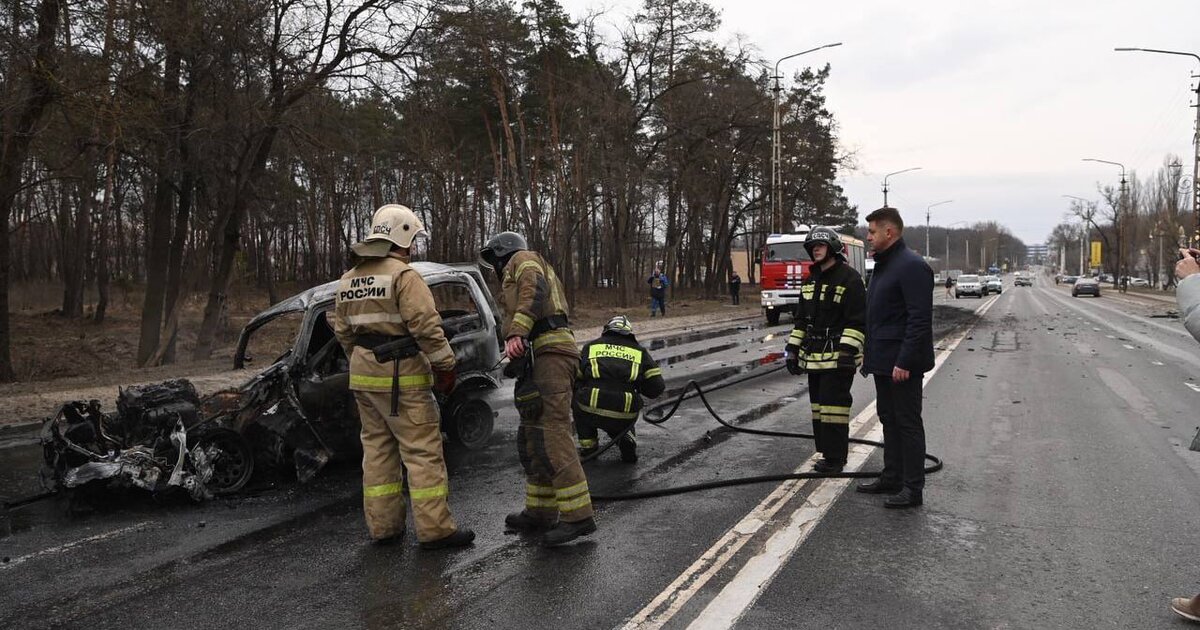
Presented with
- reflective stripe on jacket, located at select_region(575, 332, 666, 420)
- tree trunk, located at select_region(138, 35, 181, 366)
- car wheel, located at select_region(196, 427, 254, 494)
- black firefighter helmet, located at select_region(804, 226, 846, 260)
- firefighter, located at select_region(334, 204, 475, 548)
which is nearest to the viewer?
firefighter, located at select_region(334, 204, 475, 548)

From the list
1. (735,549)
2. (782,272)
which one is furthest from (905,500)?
(782,272)

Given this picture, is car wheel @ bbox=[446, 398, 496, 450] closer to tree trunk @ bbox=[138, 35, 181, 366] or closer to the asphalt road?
the asphalt road

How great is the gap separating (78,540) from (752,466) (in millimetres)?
4624

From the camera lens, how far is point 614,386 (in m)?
6.33

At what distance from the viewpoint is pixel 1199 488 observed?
5570mm

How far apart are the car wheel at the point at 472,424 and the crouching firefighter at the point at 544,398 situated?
262cm

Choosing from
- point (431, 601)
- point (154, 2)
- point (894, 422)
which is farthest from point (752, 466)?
point (154, 2)

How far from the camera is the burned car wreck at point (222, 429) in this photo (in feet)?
18.0

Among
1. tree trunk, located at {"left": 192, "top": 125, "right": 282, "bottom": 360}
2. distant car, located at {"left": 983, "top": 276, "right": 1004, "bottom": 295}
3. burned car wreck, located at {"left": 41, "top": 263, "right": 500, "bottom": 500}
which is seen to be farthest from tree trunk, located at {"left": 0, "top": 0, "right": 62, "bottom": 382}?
distant car, located at {"left": 983, "top": 276, "right": 1004, "bottom": 295}

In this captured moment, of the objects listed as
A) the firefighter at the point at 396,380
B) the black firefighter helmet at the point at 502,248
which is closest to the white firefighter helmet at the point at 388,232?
the firefighter at the point at 396,380

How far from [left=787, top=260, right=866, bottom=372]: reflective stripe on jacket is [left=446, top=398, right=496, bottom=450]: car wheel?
10.1 ft

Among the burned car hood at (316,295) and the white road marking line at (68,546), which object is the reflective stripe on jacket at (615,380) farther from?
the white road marking line at (68,546)

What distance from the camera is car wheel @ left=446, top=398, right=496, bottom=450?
738cm

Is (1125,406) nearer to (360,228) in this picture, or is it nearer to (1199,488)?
(1199,488)
